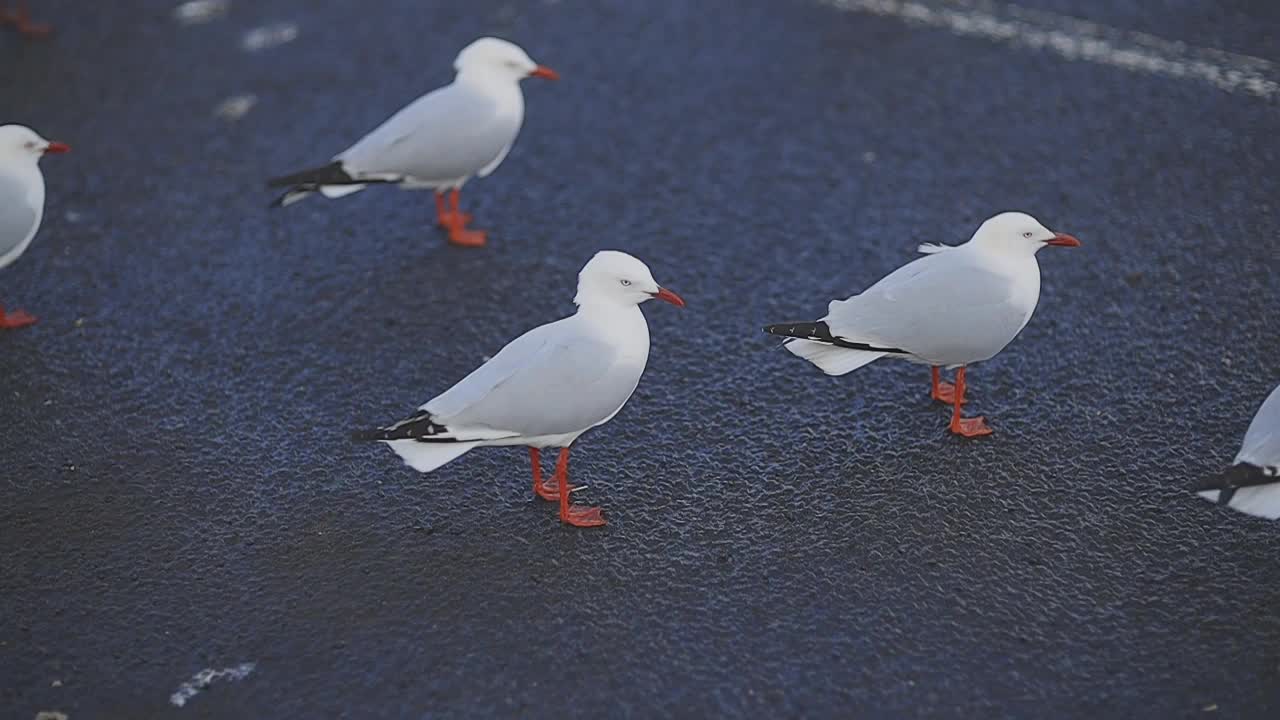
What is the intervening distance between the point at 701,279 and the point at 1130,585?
7.23 ft

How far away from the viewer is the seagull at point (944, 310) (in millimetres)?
4211

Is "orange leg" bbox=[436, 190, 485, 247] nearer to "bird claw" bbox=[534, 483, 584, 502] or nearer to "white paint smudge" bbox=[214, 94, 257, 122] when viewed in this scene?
"white paint smudge" bbox=[214, 94, 257, 122]

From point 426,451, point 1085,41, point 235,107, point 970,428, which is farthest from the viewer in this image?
point 1085,41

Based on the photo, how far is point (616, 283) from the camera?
4090mm

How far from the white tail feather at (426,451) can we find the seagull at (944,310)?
1.07m

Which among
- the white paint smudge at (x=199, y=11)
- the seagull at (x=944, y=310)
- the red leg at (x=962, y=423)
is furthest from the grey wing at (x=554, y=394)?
the white paint smudge at (x=199, y=11)

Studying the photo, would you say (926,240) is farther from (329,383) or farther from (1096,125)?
(329,383)

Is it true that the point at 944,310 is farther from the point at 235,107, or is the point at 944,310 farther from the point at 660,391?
the point at 235,107

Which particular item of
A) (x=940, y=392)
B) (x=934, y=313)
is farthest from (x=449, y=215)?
(x=934, y=313)

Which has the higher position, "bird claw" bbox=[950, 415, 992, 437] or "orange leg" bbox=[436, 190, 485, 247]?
"bird claw" bbox=[950, 415, 992, 437]

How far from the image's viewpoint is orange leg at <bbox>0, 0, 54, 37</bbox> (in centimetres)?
748

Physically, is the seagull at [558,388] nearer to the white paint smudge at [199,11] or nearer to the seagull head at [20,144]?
the seagull head at [20,144]

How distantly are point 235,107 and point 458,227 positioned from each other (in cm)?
177

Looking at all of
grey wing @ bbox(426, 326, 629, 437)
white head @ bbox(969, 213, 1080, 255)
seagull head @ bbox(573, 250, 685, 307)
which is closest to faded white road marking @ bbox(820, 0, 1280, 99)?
white head @ bbox(969, 213, 1080, 255)
